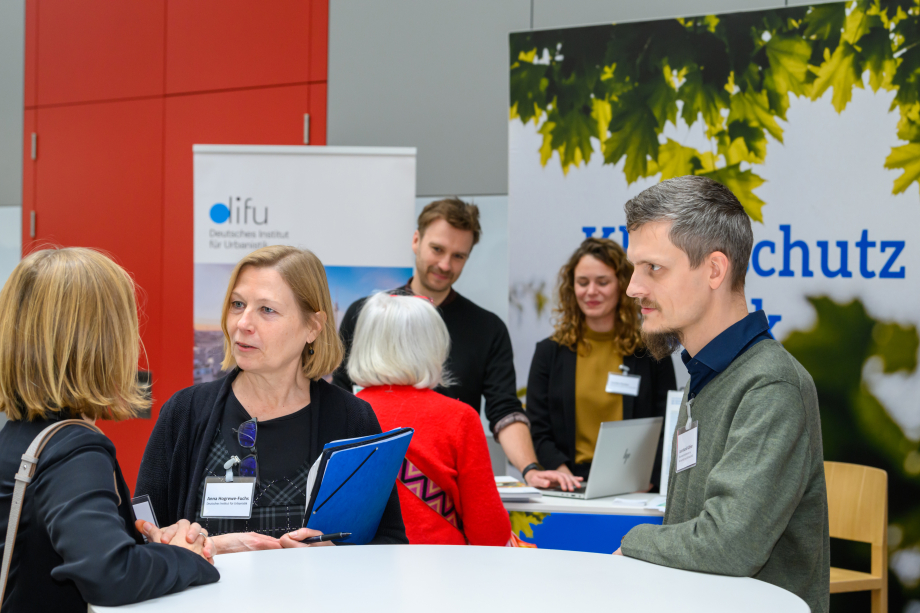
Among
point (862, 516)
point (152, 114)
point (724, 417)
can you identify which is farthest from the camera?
point (152, 114)

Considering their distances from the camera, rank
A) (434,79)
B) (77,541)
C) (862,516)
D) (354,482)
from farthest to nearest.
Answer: (434,79) < (862,516) < (354,482) < (77,541)

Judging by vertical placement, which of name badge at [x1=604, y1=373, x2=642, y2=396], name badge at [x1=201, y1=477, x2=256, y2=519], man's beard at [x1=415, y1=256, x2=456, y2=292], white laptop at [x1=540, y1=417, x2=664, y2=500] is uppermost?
man's beard at [x1=415, y1=256, x2=456, y2=292]

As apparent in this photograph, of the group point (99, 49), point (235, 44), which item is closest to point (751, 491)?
point (235, 44)

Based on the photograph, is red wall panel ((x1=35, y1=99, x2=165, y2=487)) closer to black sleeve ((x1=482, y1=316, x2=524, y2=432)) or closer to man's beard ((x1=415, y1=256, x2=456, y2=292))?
man's beard ((x1=415, y1=256, x2=456, y2=292))

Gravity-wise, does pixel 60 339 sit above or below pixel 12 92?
below

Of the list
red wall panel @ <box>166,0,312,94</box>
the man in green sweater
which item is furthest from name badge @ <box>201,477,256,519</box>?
red wall panel @ <box>166,0,312,94</box>

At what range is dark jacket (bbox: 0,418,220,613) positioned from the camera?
108cm

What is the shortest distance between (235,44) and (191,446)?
14.0ft

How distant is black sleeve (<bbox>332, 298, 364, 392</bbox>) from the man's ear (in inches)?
67.1

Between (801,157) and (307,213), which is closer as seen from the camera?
(801,157)

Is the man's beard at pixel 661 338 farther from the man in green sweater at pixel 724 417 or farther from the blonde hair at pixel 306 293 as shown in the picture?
the blonde hair at pixel 306 293

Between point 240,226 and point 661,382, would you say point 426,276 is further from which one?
point 240,226

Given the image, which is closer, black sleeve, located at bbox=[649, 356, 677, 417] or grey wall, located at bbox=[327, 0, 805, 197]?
black sleeve, located at bbox=[649, 356, 677, 417]

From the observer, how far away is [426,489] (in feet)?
7.31
